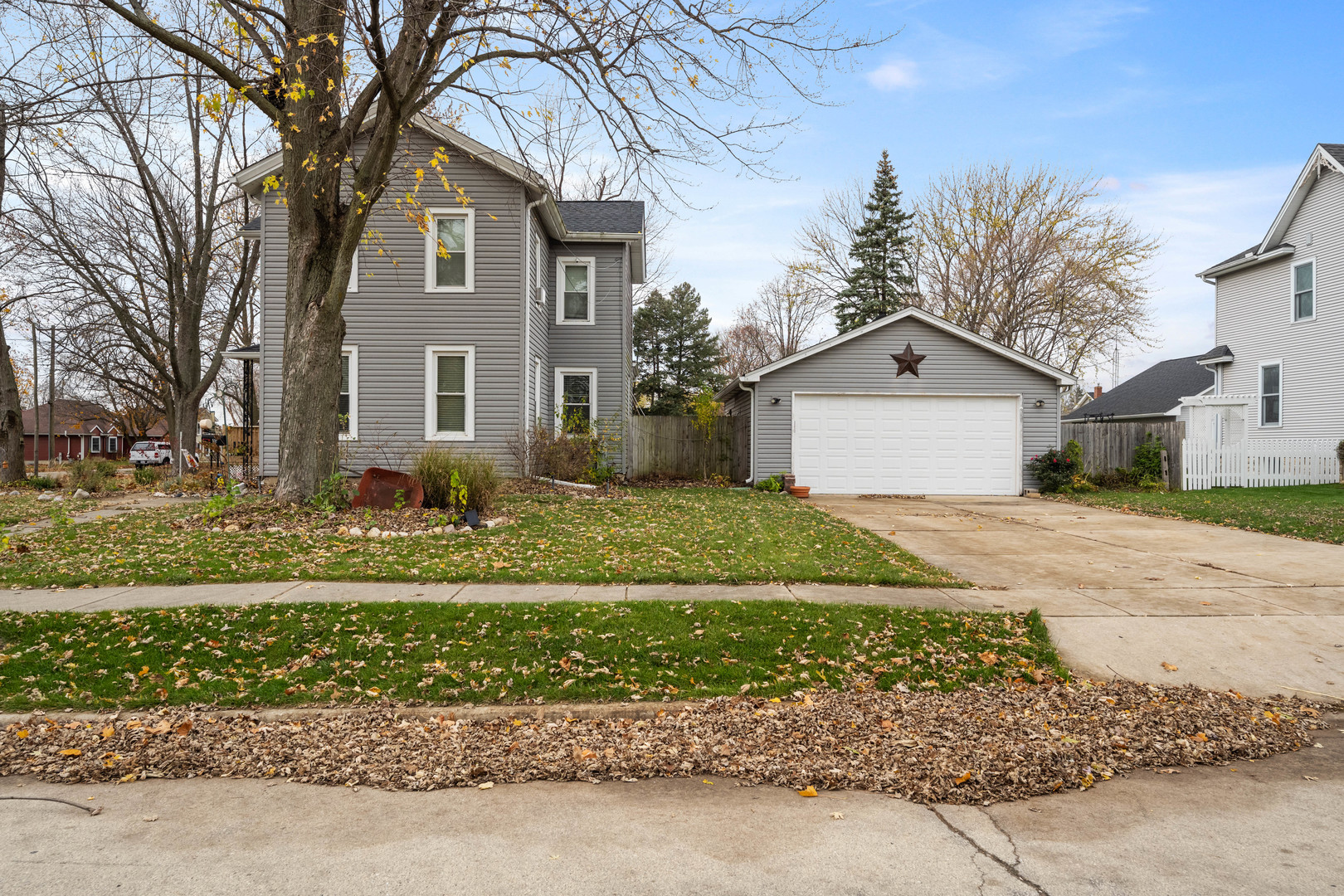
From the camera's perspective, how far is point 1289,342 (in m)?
20.0

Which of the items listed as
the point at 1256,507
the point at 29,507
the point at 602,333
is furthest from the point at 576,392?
the point at 1256,507

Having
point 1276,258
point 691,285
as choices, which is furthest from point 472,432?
point 691,285

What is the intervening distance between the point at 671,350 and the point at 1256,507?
30.7 meters

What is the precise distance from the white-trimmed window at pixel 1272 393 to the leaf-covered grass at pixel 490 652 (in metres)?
19.6

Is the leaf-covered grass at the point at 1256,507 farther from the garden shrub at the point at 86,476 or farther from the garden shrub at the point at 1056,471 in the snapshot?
the garden shrub at the point at 86,476

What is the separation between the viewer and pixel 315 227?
34.8 feet

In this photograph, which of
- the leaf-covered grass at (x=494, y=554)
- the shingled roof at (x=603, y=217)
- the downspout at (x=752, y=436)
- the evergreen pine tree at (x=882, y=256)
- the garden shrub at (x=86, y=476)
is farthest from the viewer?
the evergreen pine tree at (x=882, y=256)

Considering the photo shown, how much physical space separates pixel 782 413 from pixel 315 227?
10.8 metres

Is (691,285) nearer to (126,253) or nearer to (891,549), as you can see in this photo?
(126,253)

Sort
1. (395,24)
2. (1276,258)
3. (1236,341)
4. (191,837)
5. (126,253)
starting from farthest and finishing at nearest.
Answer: (126,253)
(1236,341)
(1276,258)
(395,24)
(191,837)

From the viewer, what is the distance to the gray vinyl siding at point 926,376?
17797 millimetres

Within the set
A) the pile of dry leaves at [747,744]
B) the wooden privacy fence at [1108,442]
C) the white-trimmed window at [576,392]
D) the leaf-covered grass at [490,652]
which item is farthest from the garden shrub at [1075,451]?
the pile of dry leaves at [747,744]

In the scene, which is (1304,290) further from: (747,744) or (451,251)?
(747,744)

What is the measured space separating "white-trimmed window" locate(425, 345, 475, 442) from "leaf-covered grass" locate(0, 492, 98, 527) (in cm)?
598
